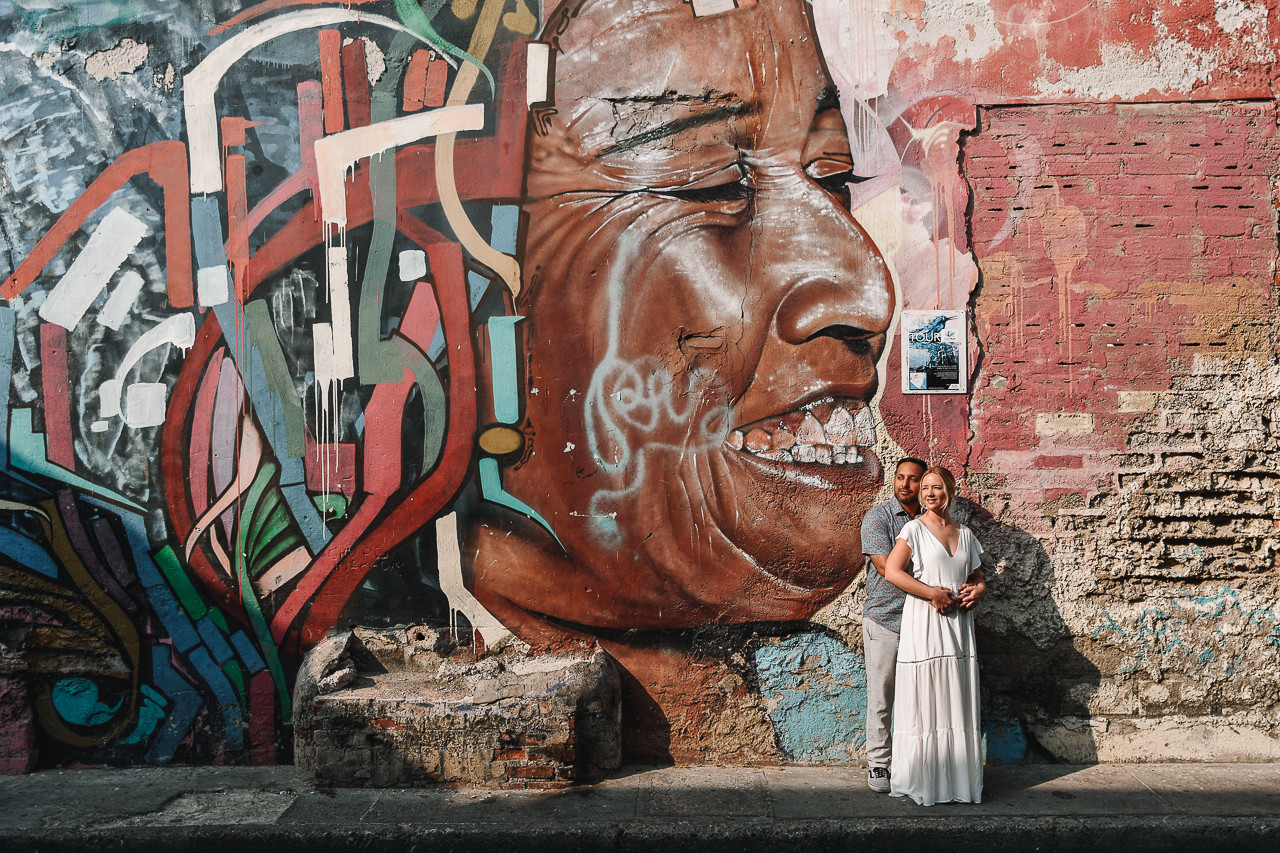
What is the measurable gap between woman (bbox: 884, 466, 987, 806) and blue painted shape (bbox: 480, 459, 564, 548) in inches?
68.9

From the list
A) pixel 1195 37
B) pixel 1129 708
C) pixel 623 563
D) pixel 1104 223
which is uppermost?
pixel 1195 37

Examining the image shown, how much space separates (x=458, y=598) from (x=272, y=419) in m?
1.36

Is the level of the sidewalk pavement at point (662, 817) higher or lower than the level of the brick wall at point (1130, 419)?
lower

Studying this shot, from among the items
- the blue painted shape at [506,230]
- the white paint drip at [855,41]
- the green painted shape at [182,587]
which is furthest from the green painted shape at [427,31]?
the green painted shape at [182,587]

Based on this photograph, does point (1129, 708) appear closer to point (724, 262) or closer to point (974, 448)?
point (974, 448)

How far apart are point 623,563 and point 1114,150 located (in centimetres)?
332

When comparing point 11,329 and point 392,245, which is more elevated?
point 392,245

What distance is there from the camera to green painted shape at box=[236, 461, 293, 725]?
4.48 metres

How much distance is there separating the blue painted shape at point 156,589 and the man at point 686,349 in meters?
1.57

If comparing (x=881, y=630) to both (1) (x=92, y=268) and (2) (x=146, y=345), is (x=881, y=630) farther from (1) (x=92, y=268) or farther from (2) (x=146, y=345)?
(1) (x=92, y=268)

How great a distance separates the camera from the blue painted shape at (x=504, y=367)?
4484 mm

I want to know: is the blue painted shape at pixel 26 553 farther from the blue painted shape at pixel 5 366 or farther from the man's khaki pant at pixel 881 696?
the man's khaki pant at pixel 881 696

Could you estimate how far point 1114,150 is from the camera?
175 inches

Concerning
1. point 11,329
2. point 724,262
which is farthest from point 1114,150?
point 11,329
